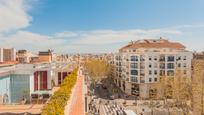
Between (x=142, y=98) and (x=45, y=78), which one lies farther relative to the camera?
(x=142, y=98)

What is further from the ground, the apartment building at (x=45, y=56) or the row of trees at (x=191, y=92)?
the apartment building at (x=45, y=56)

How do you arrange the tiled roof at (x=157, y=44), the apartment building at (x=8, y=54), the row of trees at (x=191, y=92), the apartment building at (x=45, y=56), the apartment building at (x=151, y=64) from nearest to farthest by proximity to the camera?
1. the row of trees at (x=191, y=92)
2. the apartment building at (x=151, y=64)
3. the tiled roof at (x=157, y=44)
4. the apartment building at (x=45, y=56)
5. the apartment building at (x=8, y=54)

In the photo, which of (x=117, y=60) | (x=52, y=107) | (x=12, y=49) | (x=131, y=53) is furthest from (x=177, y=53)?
(x=52, y=107)

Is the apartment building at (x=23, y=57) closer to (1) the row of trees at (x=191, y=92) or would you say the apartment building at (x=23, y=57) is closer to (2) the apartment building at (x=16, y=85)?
(2) the apartment building at (x=16, y=85)

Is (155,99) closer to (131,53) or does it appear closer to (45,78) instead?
(131,53)

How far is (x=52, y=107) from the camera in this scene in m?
9.45

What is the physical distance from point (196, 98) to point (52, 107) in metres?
23.2

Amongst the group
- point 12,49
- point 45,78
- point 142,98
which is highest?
point 12,49

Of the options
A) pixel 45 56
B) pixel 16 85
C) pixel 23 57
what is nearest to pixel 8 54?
pixel 23 57

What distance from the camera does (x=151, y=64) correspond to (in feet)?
170

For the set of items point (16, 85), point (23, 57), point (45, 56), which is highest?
point (45, 56)

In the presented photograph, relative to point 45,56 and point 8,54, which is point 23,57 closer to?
point 8,54

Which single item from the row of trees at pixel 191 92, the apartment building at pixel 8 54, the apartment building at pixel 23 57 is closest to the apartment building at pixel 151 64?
the row of trees at pixel 191 92

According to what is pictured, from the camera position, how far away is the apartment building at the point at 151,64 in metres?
51.4
